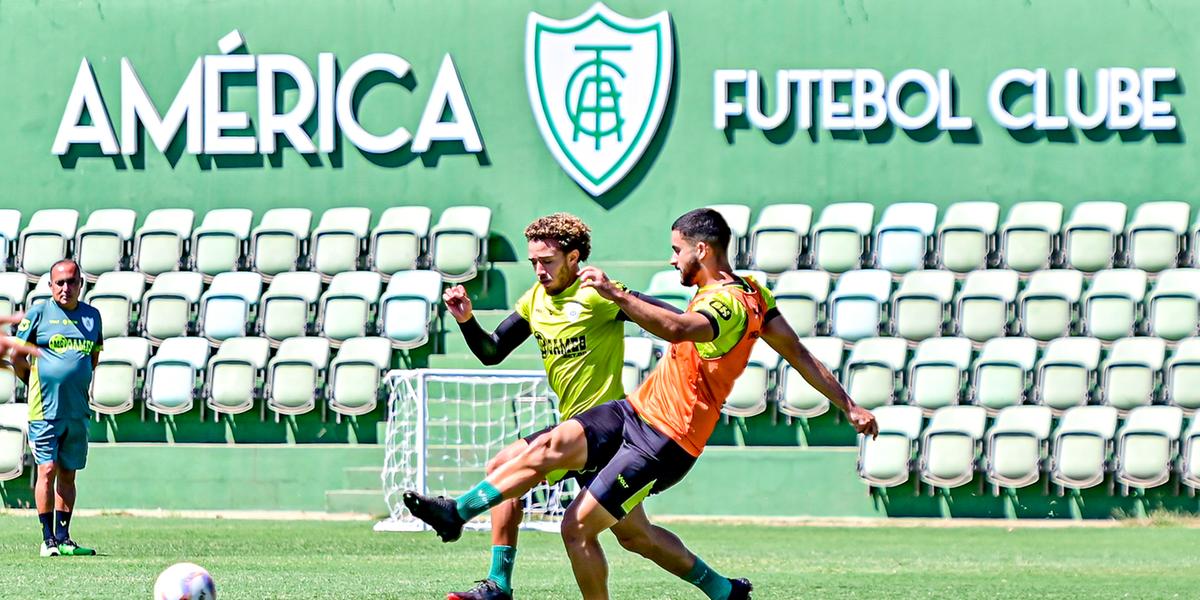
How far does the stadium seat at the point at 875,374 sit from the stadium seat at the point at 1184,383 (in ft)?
7.69

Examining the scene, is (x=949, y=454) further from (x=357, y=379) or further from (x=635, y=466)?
(x=635, y=466)

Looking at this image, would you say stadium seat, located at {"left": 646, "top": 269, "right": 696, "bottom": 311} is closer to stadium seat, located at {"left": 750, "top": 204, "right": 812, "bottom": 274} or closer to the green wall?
stadium seat, located at {"left": 750, "top": 204, "right": 812, "bottom": 274}

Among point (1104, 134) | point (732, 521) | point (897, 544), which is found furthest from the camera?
point (1104, 134)

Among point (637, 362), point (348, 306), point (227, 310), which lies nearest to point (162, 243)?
point (227, 310)

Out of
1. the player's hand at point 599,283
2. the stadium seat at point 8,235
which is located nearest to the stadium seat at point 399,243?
the stadium seat at point 8,235

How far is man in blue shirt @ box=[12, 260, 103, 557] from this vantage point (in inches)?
423

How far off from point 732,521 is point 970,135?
16.8 ft

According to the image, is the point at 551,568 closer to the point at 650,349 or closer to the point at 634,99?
the point at 650,349

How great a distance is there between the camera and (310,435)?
16.3 metres

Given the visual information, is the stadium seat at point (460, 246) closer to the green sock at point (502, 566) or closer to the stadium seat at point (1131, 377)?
the stadium seat at point (1131, 377)

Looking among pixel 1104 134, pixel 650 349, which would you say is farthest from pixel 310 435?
pixel 1104 134

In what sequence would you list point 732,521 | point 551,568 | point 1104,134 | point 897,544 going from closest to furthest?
point 551,568 < point 897,544 < point 732,521 < point 1104,134

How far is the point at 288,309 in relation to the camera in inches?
658

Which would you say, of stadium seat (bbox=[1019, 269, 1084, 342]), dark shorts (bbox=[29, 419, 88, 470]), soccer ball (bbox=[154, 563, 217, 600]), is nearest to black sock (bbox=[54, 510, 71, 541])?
dark shorts (bbox=[29, 419, 88, 470])
